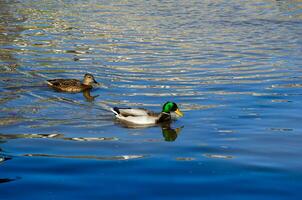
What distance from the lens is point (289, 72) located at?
18.9 meters

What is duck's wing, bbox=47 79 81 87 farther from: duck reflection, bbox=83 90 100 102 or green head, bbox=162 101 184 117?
green head, bbox=162 101 184 117

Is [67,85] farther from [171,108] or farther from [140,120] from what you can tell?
[171,108]

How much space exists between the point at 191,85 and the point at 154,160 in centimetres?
703

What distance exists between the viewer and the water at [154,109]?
9.56 m

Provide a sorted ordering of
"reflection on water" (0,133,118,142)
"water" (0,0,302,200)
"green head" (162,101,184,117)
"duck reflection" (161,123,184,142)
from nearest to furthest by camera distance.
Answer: "water" (0,0,302,200)
"reflection on water" (0,133,118,142)
"duck reflection" (161,123,184,142)
"green head" (162,101,184,117)

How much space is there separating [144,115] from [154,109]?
156 cm

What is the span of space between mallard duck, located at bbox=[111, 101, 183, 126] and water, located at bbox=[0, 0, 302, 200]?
0.21 m

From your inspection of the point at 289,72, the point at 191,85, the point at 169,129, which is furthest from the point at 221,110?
the point at 289,72

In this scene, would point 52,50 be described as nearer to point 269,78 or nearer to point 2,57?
point 2,57

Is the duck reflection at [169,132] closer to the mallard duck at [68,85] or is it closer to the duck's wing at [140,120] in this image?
the duck's wing at [140,120]

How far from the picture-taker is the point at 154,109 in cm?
1487

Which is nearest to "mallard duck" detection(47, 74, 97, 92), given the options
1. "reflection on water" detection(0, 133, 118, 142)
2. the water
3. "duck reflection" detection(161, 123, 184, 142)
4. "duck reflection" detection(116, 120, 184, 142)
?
the water

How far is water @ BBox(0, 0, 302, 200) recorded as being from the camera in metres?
9.56

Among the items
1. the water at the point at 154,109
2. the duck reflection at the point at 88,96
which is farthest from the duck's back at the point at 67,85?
the water at the point at 154,109
